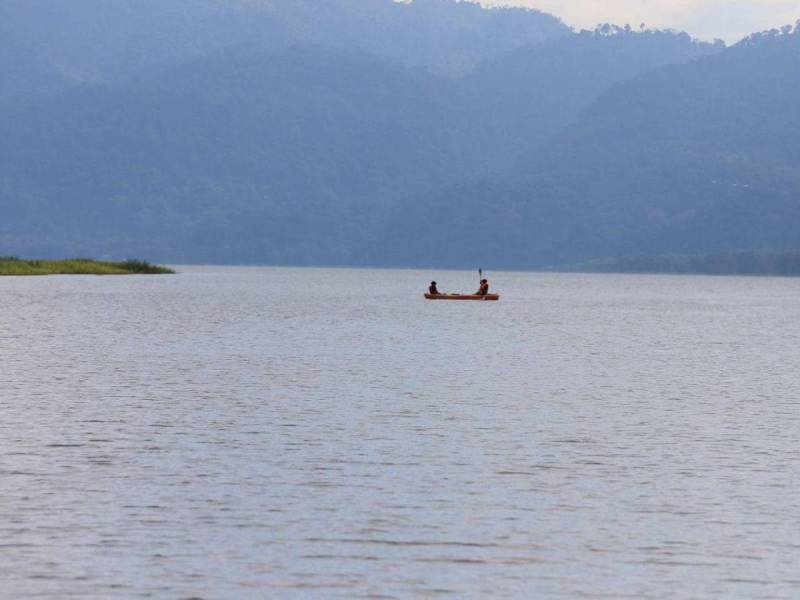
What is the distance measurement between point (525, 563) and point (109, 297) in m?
135

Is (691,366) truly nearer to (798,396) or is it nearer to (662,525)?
(798,396)

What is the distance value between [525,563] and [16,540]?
9721 millimetres

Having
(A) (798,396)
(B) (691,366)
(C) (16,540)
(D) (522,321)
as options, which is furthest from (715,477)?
(D) (522,321)

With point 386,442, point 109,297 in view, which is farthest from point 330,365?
point 109,297

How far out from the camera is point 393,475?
35.4 metres

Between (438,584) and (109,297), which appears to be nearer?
(438,584)

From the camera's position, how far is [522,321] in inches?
4806

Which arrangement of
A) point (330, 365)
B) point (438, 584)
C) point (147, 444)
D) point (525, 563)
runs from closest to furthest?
1. point (438, 584)
2. point (525, 563)
3. point (147, 444)
4. point (330, 365)

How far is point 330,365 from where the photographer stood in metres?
68.9

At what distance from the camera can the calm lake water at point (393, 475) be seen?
1016 inches

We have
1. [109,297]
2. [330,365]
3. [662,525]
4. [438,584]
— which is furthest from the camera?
[109,297]

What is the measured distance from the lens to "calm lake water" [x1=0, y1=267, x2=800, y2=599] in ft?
84.6

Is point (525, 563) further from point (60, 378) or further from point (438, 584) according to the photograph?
point (60, 378)

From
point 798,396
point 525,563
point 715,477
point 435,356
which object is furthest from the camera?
point 435,356
